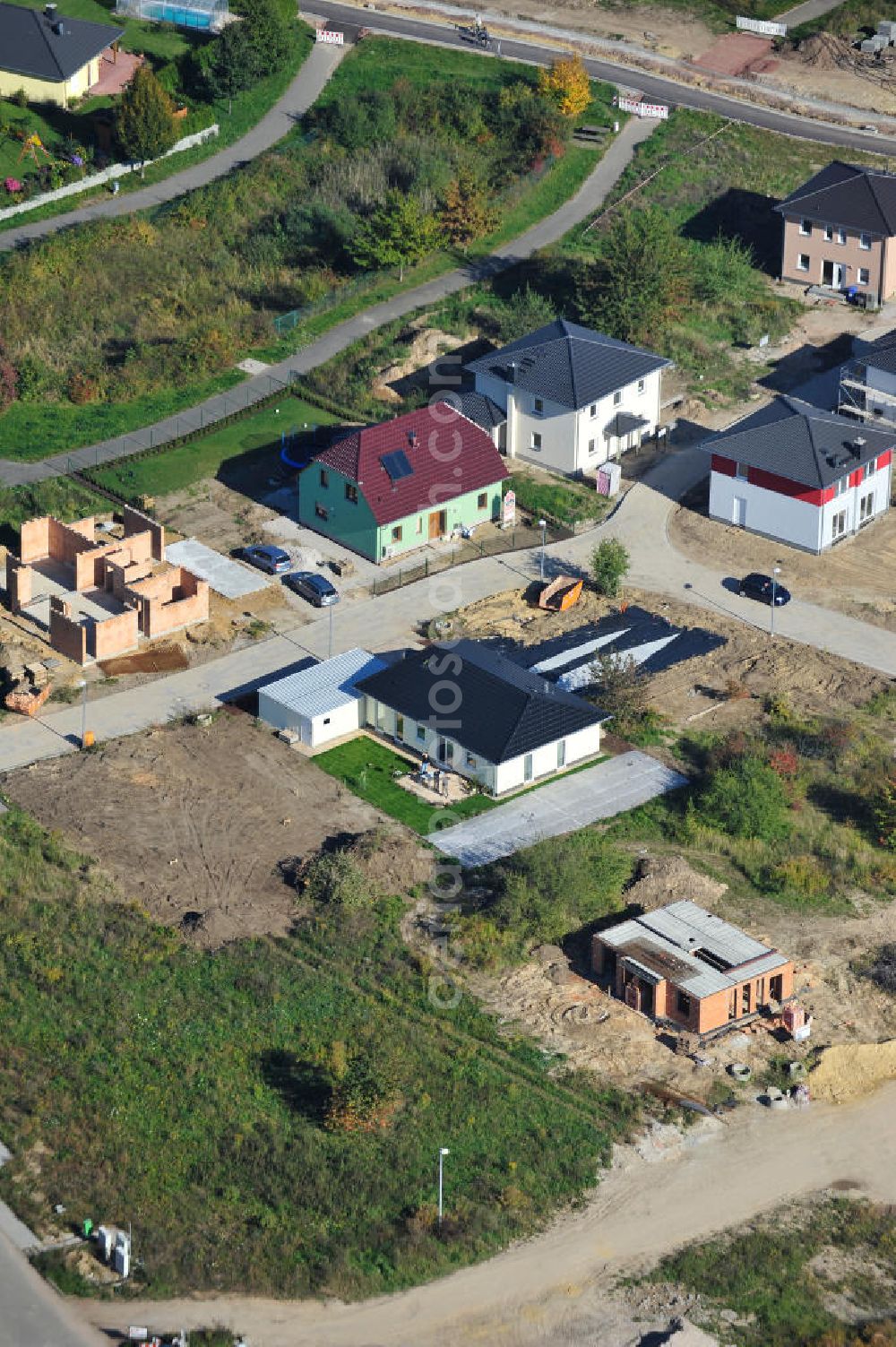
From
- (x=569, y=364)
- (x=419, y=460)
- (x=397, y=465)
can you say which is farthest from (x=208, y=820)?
(x=569, y=364)

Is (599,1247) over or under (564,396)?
under

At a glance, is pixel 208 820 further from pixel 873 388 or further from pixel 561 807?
pixel 873 388

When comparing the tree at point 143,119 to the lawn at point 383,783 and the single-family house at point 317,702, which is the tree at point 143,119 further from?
the lawn at point 383,783

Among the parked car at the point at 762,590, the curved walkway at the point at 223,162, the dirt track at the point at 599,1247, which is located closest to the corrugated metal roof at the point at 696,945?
the dirt track at the point at 599,1247

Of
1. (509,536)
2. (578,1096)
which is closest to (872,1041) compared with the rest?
(578,1096)

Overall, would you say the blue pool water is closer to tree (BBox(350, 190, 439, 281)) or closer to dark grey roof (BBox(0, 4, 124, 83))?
dark grey roof (BBox(0, 4, 124, 83))

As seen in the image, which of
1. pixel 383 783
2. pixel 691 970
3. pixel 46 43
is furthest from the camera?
pixel 46 43

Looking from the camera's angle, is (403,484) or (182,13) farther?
(182,13)
